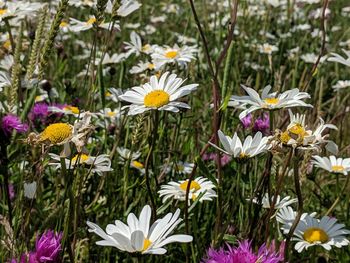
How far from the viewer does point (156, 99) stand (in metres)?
0.97

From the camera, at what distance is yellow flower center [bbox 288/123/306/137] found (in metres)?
0.84

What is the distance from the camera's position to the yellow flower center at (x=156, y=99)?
0.96m

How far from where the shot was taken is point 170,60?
5.06 feet

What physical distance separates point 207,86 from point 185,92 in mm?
1322

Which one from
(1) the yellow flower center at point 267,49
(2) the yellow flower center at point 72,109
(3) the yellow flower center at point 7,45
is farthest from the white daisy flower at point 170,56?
(1) the yellow flower center at point 267,49

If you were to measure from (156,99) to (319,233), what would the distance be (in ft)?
1.12

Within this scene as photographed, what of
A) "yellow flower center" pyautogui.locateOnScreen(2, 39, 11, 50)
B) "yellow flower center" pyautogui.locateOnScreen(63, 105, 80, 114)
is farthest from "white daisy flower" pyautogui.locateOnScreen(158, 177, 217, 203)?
"yellow flower center" pyautogui.locateOnScreen(2, 39, 11, 50)

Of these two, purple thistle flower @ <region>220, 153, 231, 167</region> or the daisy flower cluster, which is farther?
purple thistle flower @ <region>220, 153, 231, 167</region>

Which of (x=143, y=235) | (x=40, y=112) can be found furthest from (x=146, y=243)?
(x=40, y=112)

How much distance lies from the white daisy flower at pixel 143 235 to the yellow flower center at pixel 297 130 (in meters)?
0.20

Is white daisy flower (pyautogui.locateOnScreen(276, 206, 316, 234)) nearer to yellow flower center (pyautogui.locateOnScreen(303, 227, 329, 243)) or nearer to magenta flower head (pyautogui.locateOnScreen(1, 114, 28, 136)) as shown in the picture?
yellow flower center (pyautogui.locateOnScreen(303, 227, 329, 243))

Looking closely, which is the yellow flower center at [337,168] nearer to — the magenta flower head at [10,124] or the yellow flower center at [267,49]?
the magenta flower head at [10,124]

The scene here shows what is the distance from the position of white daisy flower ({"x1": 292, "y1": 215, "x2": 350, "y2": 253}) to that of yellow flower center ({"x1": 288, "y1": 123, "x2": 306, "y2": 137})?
206 mm

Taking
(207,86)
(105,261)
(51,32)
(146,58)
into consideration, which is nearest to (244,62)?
(207,86)
